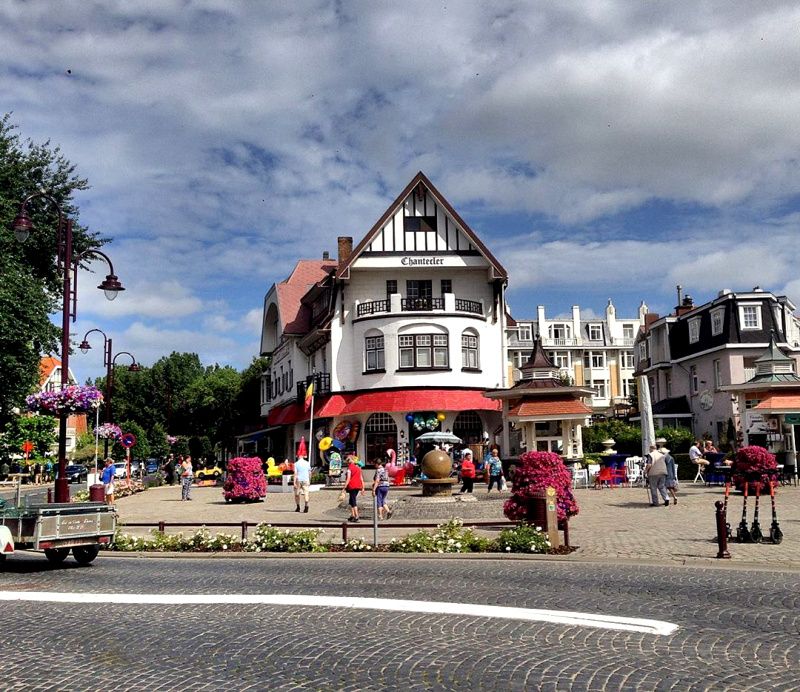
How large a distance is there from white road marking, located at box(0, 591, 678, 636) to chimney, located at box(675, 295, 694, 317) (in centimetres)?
4650

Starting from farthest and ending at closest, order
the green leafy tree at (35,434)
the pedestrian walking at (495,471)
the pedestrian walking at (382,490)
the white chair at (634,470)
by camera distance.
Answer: the green leafy tree at (35,434)
the white chair at (634,470)
the pedestrian walking at (495,471)
the pedestrian walking at (382,490)

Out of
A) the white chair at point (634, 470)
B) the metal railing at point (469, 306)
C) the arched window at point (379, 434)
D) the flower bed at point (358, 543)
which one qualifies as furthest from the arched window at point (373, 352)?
the flower bed at point (358, 543)

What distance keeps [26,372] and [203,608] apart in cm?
2333

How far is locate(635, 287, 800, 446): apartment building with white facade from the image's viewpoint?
44.8m

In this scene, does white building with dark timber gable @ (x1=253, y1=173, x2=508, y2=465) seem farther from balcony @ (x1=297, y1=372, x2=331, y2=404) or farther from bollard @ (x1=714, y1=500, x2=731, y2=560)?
bollard @ (x1=714, y1=500, x2=731, y2=560)

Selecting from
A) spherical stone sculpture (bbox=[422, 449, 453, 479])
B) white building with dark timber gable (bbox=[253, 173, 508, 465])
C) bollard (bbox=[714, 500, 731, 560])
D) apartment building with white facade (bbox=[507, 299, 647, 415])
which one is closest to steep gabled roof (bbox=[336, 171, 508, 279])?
white building with dark timber gable (bbox=[253, 173, 508, 465])

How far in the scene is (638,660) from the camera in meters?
6.62

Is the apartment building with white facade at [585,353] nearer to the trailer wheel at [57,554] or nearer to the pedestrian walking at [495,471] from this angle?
the pedestrian walking at [495,471]

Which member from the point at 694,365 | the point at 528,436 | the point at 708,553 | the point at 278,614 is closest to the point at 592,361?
the point at 694,365

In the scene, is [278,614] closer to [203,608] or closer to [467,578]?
[203,608]

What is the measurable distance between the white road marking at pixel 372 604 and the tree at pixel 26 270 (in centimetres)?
1779

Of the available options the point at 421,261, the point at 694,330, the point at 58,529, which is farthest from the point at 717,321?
the point at 58,529

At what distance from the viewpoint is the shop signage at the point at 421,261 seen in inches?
1668

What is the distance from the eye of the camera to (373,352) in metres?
42.2
